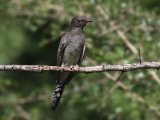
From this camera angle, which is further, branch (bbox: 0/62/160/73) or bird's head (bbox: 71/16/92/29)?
bird's head (bbox: 71/16/92/29)

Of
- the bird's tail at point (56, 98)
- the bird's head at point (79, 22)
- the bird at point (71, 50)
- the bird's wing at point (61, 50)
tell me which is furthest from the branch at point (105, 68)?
the bird's head at point (79, 22)

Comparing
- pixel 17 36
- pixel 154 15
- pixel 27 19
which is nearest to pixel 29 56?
pixel 17 36

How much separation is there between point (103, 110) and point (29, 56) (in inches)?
178

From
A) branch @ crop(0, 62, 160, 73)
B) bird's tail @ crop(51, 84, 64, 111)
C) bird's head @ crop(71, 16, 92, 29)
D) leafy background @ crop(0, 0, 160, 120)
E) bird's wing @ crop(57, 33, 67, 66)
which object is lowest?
leafy background @ crop(0, 0, 160, 120)

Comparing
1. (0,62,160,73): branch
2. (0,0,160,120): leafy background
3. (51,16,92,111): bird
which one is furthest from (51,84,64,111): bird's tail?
(0,0,160,120): leafy background

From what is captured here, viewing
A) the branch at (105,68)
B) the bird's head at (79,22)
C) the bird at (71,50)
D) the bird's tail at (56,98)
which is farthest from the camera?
the bird's head at (79,22)

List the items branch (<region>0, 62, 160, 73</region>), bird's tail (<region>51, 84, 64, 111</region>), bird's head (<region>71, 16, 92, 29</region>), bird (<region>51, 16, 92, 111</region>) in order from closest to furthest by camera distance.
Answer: branch (<region>0, 62, 160, 73</region>) → bird's tail (<region>51, 84, 64, 111</region>) → bird (<region>51, 16, 92, 111</region>) → bird's head (<region>71, 16, 92, 29</region>)

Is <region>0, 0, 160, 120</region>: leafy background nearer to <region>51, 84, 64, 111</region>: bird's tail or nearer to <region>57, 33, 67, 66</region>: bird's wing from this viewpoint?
<region>57, 33, 67, 66</region>: bird's wing

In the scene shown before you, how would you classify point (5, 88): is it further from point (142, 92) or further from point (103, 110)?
point (142, 92)

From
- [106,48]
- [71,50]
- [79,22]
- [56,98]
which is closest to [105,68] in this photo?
[56,98]

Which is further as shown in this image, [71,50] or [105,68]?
[71,50]

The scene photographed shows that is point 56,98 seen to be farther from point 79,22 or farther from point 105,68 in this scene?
point 79,22

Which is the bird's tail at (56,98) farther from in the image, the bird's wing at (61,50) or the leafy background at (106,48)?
the leafy background at (106,48)

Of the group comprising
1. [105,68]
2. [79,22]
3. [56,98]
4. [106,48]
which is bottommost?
[106,48]
